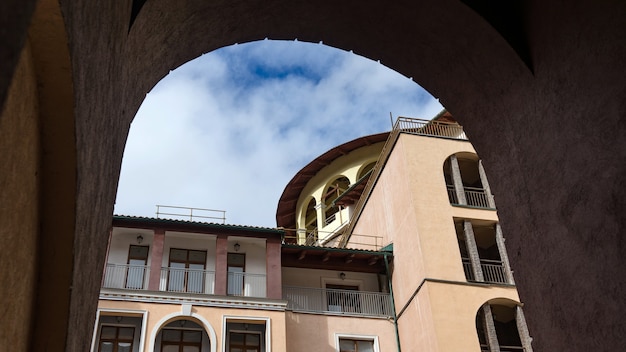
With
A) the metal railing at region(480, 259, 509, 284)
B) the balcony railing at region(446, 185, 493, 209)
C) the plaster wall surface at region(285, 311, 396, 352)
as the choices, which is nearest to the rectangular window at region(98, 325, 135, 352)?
the plaster wall surface at region(285, 311, 396, 352)

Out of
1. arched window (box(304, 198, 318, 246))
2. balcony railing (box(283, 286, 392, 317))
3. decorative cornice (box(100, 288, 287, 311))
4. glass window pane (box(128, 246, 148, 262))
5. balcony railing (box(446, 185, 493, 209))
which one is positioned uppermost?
arched window (box(304, 198, 318, 246))

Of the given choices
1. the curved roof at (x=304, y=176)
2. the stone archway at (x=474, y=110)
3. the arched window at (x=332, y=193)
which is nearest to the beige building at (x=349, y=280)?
the curved roof at (x=304, y=176)

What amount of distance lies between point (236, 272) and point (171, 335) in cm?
336

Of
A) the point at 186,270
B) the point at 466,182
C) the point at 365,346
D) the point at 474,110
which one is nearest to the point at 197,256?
the point at 186,270

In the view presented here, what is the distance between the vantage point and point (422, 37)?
6602 mm

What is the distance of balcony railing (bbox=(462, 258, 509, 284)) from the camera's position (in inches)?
986

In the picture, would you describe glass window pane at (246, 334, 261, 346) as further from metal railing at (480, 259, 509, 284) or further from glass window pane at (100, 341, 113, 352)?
metal railing at (480, 259, 509, 284)

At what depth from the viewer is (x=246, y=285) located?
25453 millimetres

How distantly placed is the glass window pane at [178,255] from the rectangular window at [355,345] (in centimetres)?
677

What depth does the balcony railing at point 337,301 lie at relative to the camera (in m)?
26.0

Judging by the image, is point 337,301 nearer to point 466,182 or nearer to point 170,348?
point 170,348

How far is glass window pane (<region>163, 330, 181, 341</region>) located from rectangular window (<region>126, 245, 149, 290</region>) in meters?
1.91

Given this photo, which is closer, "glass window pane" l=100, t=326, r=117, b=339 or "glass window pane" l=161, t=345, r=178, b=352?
"glass window pane" l=100, t=326, r=117, b=339

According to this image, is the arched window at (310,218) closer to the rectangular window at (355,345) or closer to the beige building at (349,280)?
the beige building at (349,280)
